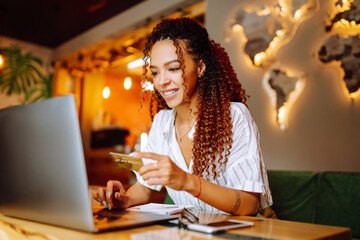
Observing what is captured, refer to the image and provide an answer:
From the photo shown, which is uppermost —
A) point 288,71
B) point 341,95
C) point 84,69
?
point 84,69

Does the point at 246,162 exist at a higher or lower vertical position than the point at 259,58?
lower

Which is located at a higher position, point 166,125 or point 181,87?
point 181,87

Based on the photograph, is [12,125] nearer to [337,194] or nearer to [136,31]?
[337,194]

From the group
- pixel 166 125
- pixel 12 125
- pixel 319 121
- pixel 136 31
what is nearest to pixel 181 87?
pixel 166 125

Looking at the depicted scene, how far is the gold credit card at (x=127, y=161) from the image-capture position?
829 mm

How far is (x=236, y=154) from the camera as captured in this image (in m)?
A: 1.27

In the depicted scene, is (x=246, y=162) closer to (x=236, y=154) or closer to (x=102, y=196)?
(x=236, y=154)

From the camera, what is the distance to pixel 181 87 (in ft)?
4.59

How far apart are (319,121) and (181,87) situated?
1519 millimetres

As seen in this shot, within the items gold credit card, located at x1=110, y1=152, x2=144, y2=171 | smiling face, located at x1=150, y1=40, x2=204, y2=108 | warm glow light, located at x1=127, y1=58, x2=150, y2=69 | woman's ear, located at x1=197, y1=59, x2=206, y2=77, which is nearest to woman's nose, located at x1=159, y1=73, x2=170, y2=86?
smiling face, located at x1=150, y1=40, x2=204, y2=108

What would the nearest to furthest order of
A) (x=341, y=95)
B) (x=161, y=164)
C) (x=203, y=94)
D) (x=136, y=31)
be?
(x=161, y=164) → (x=203, y=94) → (x=341, y=95) → (x=136, y=31)

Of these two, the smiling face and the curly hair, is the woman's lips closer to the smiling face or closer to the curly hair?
the smiling face

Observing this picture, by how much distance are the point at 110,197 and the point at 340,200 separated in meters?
1.18

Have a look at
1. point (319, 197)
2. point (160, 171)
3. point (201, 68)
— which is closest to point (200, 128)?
point (201, 68)
